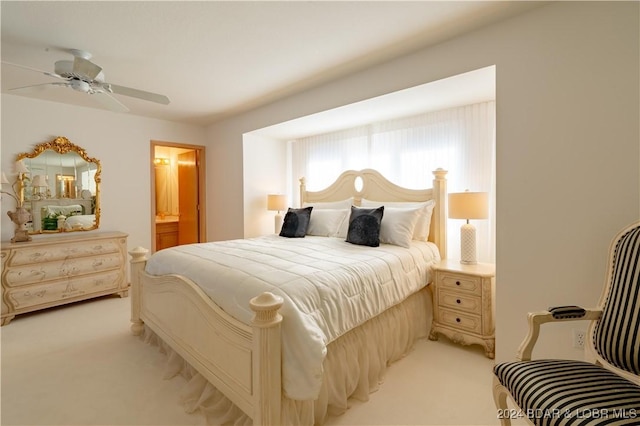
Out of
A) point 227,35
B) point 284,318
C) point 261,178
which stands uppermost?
point 227,35

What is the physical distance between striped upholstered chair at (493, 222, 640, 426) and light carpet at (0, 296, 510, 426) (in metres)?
0.49

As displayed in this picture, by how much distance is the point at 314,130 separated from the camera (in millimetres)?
4191

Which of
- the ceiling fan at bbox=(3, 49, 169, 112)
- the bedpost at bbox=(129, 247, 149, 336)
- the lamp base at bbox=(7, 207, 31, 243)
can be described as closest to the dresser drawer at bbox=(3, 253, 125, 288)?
the lamp base at bbox=(7, 207, 31, 243)

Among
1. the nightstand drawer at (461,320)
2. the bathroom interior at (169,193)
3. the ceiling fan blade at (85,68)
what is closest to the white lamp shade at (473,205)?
the nightstand drawer at (461,320)

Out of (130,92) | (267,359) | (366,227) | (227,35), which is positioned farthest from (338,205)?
(267,359)

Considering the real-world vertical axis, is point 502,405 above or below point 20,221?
below

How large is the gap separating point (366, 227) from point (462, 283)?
94 cm

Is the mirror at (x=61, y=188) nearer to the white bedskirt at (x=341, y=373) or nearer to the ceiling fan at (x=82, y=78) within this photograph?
the ceiling fan at (x=82, y=78)

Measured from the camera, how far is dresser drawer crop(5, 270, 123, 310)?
10.3 feet

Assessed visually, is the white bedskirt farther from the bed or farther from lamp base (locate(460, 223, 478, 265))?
lamp base (locate(460, 223, 478, 265))

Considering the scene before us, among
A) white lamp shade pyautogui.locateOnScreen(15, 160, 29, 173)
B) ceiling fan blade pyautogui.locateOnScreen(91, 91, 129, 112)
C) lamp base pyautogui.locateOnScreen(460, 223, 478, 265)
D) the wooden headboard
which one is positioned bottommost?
lamp base pyautogui.locateOnScreen(460, 223, 478, 265)

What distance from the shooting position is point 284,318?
1469 millimetres

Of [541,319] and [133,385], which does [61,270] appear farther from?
[541,319]

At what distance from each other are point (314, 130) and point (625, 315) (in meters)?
3.61
